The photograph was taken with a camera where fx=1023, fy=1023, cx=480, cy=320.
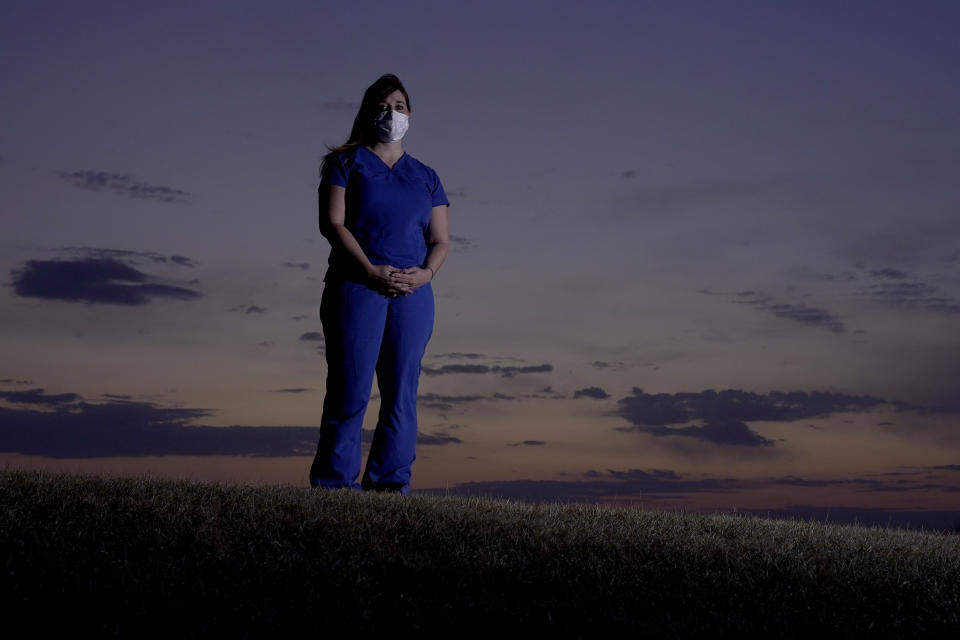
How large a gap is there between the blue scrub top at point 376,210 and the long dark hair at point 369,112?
0.11 metres

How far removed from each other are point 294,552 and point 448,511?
6.32 feet

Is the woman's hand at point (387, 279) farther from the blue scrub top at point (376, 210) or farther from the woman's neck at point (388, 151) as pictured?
the woman's neck at point (388, 151)

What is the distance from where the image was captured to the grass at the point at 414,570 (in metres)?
5.80

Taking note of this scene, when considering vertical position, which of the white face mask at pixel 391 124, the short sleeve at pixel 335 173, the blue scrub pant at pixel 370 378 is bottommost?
the blue scrub pant at pixel 370 378

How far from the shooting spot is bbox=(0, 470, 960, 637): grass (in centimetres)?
580

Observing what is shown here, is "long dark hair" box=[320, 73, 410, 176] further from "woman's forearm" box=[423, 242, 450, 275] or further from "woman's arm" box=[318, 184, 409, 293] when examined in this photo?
"woman's forearm" box=[423, 242, 450, 275]

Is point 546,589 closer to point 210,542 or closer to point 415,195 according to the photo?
point 210,542

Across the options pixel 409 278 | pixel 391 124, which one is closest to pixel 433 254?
pixel 409 278

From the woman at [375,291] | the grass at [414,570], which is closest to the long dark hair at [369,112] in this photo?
the woman at [375,291]

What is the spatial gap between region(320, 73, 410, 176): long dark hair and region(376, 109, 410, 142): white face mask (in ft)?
0.27

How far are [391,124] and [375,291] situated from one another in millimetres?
1689

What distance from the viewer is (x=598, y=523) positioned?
349 inches

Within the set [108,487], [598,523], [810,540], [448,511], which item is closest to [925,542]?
[810,540]

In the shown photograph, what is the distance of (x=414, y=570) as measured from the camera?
6645 millimetres
